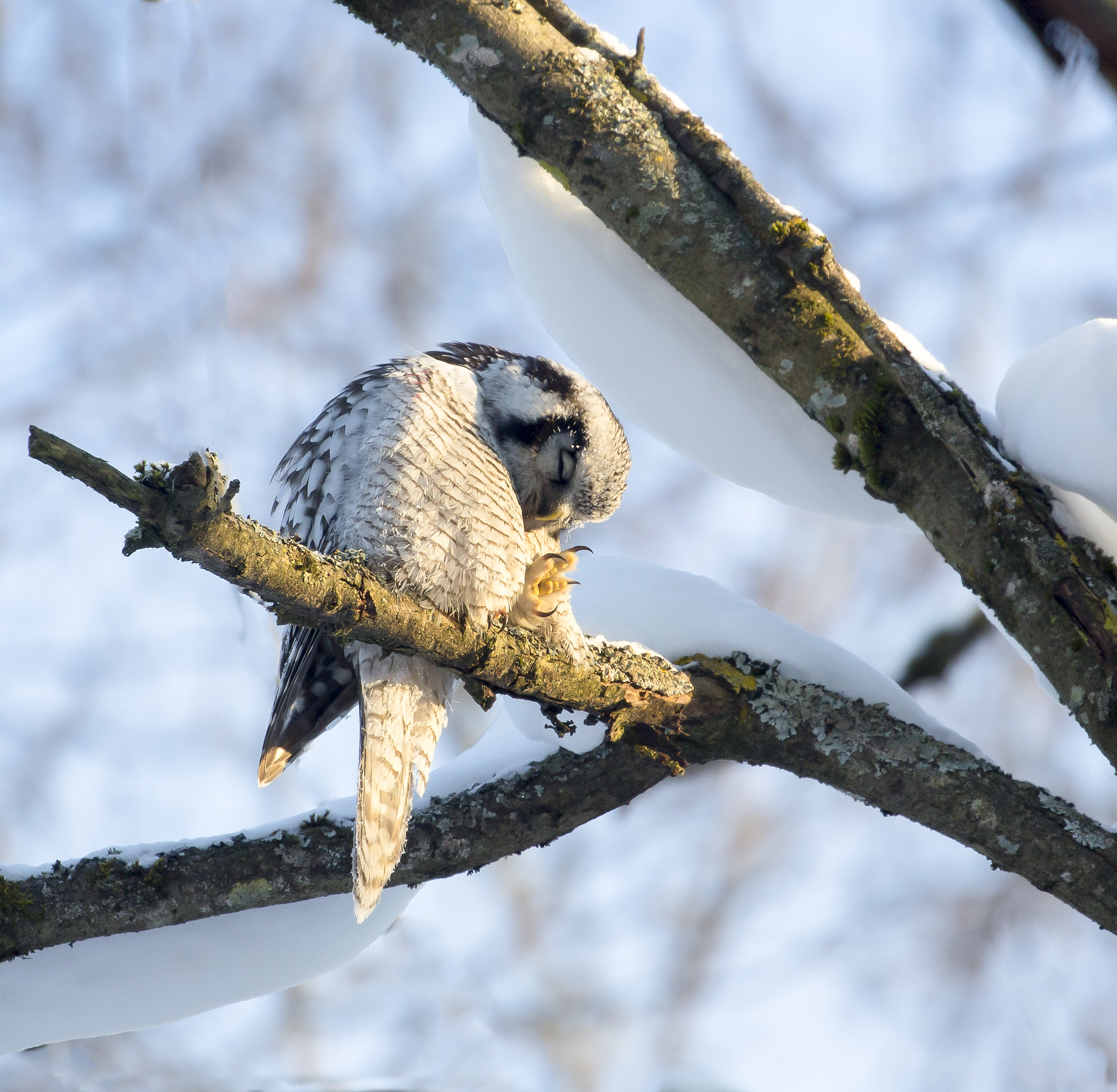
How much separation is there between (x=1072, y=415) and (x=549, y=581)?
4.43 ft

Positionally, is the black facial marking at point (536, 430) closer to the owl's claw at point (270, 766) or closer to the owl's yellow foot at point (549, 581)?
the owl's yellow foot at point (549, 581)

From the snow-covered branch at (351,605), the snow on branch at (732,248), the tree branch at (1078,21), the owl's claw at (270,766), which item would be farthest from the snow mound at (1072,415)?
the owl's claw at (270,766)

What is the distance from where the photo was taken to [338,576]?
4.84 ft

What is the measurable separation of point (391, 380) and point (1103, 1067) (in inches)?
183

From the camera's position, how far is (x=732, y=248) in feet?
7.52

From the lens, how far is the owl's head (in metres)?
2.87

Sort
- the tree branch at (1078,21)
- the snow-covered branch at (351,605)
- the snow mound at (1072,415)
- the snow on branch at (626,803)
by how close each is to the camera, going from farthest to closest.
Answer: the snow on branch at (626,803) < the snow mound at (1072,415) < the tree branch at (1078,21) < the snow-covered branch at (351,605)

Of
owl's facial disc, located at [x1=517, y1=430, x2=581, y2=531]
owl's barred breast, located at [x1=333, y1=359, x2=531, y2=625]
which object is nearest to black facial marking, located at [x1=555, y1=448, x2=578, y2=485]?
owl's facial disc, located at [x1=517, y1=430, x2=581, y2=531]

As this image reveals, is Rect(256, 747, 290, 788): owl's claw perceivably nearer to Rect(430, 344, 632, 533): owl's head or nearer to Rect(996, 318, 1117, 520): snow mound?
Rect(430, 344, 632, 533): owl's head

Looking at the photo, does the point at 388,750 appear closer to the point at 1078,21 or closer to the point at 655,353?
the point at 655,353

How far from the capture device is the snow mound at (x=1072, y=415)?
1983 millimetres

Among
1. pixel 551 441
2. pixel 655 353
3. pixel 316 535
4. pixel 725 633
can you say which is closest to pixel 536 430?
pixel 551 441

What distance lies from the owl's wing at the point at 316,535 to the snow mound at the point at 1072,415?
162cm

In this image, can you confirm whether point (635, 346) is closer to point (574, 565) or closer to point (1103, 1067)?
point (574, 565)
